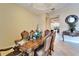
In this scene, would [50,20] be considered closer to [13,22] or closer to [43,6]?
[43,6]

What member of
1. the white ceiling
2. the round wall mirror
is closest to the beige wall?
the white ceiling

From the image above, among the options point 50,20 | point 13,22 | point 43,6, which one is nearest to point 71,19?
point 50,20

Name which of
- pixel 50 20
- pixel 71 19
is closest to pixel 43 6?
pixel 50 20

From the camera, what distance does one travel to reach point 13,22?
1.94 meters

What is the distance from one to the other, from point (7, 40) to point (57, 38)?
67 centimetres

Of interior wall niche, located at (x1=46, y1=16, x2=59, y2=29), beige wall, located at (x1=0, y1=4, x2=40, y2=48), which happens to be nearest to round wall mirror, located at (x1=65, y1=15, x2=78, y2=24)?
interior wall niche, located at (x1=46, y1=16, x2=59, y2=29)

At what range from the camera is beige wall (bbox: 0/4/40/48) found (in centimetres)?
192

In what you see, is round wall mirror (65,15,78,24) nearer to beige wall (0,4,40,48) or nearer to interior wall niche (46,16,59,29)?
interior wall niche (46,16,59,29)

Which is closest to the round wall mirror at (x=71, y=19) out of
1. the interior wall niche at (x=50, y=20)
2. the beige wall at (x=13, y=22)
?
the interior wall niche at (x=50, y=20)

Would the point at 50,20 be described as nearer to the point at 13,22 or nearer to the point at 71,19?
the point at 71,19

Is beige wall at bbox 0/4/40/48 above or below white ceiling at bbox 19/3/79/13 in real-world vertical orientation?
below

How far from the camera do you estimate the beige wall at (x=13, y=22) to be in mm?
1925

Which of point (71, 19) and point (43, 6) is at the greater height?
point (43, 6)

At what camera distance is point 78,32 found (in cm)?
190
